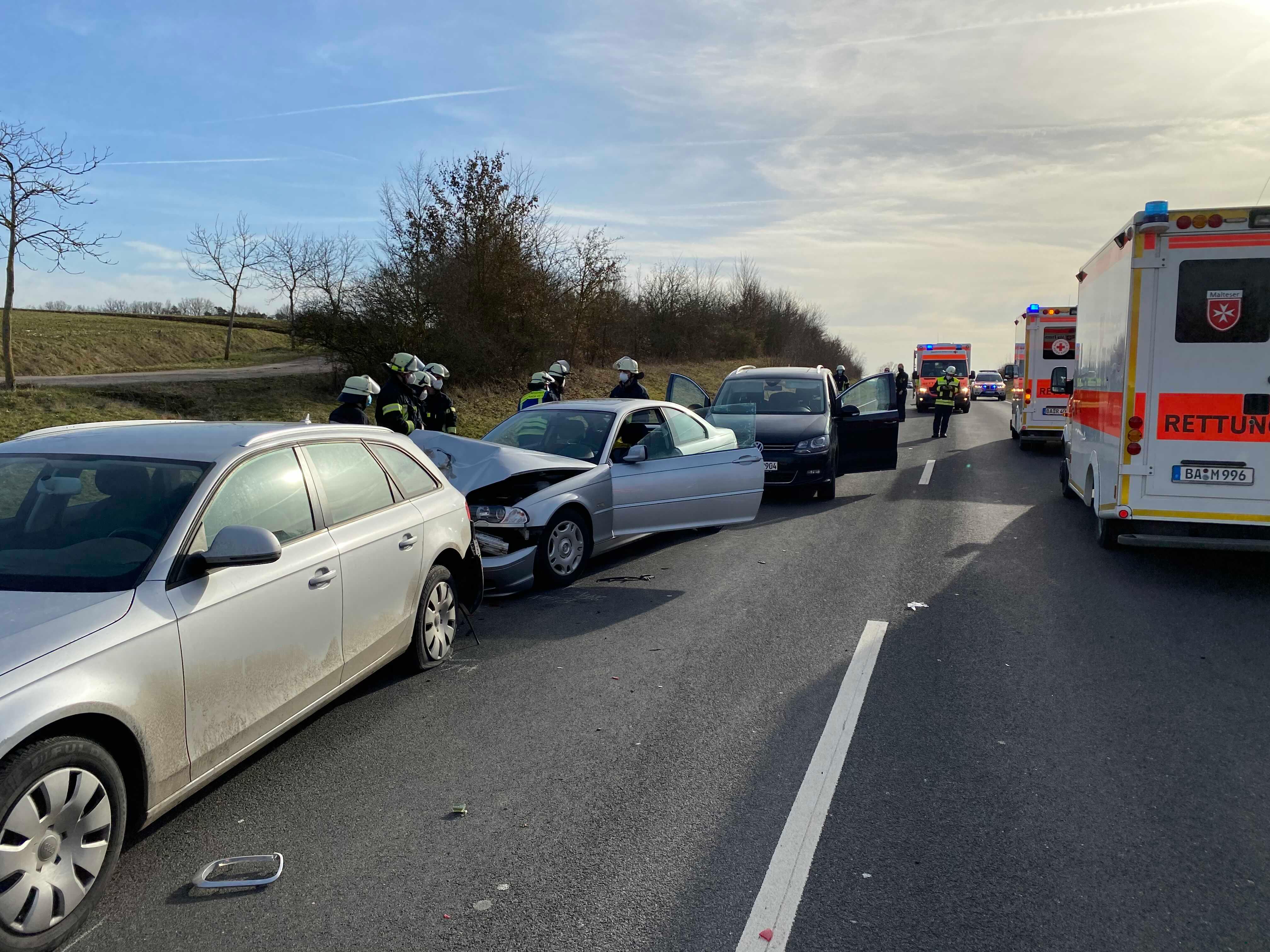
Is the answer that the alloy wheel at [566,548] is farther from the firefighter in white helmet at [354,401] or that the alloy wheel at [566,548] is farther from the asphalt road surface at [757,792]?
the firefighter in white helmet at [354,401]

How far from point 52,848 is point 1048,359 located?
63.5ft

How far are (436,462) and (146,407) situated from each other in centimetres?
1139

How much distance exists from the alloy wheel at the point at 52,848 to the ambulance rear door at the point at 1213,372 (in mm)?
8054

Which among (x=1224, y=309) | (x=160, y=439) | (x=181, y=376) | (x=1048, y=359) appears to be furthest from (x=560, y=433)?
(x=181, y=376)

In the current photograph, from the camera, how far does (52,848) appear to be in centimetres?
289

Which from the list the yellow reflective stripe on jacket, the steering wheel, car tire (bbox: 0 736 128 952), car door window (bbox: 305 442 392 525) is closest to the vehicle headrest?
the steering wheel

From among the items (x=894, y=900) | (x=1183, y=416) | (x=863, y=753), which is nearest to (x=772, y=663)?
(x=863, y=753)

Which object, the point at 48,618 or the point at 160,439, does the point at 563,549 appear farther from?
the point at 48,618

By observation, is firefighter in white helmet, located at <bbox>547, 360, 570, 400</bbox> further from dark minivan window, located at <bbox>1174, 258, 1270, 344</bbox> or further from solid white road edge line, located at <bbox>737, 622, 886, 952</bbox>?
solid white road edge line, located at <bbox>737, 622, 886, 952</bbox>

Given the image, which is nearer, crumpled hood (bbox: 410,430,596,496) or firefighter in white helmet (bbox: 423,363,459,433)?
crumpled hood (bbox: 410,430,596,496)

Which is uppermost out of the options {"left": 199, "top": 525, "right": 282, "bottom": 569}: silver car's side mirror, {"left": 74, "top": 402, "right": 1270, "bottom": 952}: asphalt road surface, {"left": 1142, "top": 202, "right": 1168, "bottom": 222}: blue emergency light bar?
{"left": 1142, "top": 202, "right": 1168, "bottom": 222}: blue emergency light bar

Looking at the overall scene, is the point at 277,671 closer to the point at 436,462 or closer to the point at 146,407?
the point at 436,462

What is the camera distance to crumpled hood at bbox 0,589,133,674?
9.34 feet

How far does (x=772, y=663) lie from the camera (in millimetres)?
5805
